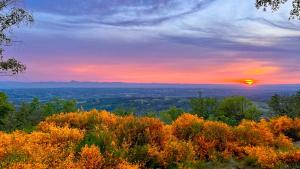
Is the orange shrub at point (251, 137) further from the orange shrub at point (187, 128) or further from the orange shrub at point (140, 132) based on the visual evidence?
A: the orange shrub at point (140, 132)

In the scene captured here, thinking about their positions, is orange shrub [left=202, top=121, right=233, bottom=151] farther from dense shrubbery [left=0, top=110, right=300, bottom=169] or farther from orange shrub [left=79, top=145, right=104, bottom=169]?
orange shrub [left=79, top=145, right=104, bottom=169]

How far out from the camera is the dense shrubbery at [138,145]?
13.3 meters

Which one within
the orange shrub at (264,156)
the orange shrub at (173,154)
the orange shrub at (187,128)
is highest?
the orange shrub at (187,128)

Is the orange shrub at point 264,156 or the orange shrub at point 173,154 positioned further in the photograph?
the orange shrub at point 264,156

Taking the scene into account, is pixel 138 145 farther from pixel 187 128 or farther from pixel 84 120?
pixel 84 120

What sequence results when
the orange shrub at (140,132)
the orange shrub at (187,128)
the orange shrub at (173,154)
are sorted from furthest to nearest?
the orange shrub at (187,128) → the orange shrub at (140,132) → the orange shrub at (173,154)

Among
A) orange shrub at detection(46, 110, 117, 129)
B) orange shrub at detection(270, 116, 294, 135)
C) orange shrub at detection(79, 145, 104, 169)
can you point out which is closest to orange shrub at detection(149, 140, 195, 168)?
orange shrub at detection(79, 145, 104, 169)

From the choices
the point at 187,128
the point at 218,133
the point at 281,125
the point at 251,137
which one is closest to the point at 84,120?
the point at 187,128

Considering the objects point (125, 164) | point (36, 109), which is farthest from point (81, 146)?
point (36, 109)

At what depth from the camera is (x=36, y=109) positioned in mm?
77000

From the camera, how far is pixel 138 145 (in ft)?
52.1

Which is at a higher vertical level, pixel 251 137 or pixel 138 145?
pixel 138 145

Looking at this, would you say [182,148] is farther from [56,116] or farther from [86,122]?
[56,116]

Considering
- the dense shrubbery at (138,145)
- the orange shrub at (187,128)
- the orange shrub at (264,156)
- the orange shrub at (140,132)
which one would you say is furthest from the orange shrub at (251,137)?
the orange shrub at (140,132)
